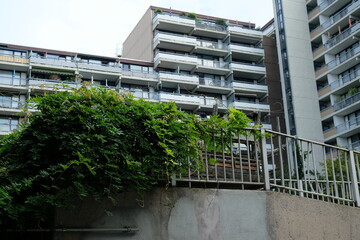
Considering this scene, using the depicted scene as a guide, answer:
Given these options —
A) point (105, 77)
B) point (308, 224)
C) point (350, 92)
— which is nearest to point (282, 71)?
point (350, 92)

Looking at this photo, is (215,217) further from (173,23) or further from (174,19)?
(174,19)

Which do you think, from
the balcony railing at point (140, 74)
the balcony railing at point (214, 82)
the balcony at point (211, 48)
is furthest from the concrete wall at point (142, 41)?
the balcony railing at point (214, 82)

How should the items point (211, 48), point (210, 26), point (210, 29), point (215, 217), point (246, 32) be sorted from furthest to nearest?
point (246, 32)
point (210, 26)
point (210, 29)
point (211, 48)
point (215, 217)

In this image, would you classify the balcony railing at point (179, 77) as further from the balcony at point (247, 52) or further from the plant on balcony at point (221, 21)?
the plant on balcony at point (221, 21)

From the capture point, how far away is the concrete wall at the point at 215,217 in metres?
5.97

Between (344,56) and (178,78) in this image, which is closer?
(344,56)

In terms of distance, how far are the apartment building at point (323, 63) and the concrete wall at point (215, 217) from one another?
47.2m

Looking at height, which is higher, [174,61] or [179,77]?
[174,61]

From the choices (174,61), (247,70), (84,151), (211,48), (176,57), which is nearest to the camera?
(84,151)

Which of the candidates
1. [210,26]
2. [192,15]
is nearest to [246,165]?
[192,15]

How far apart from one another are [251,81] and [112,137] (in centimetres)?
6283

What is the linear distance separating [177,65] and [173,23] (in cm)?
529

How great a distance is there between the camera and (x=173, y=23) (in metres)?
63.6

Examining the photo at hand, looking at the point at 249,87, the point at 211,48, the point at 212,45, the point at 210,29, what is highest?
the point at 210,29
